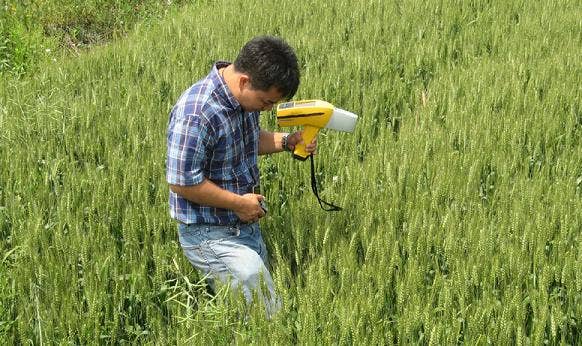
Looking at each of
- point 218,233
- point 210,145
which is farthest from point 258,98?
point 218,233

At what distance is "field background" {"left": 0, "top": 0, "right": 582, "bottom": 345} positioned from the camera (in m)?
2.32

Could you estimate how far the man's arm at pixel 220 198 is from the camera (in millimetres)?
2465

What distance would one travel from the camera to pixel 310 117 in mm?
2764

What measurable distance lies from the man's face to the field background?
498 mm

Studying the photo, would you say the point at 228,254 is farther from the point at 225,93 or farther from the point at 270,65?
the point at 270,65

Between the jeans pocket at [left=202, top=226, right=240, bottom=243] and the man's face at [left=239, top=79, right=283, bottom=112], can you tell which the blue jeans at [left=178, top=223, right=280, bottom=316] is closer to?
the jeans pocket at [left=202, top=226, right=240, bottom=243]

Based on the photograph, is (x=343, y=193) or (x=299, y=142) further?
(x=343, y=193)

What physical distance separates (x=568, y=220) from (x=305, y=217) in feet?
3.21

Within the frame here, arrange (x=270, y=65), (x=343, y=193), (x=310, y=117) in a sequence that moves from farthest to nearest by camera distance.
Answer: (x=343, y=193), (x=310, y=117), (x=270, y=65)

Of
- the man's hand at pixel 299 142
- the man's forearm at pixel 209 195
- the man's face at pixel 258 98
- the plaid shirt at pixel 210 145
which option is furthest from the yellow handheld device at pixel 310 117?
the man's forearm at pixel 209 195

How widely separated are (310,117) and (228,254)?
59 centimetres

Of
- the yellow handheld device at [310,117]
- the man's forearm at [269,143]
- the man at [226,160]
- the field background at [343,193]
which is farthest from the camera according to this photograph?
the man's forearm at [269,143]

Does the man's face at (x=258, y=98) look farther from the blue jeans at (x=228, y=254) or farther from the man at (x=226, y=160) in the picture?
the blue jeans at (x=228, y=254)

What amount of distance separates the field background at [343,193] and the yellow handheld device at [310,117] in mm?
320
